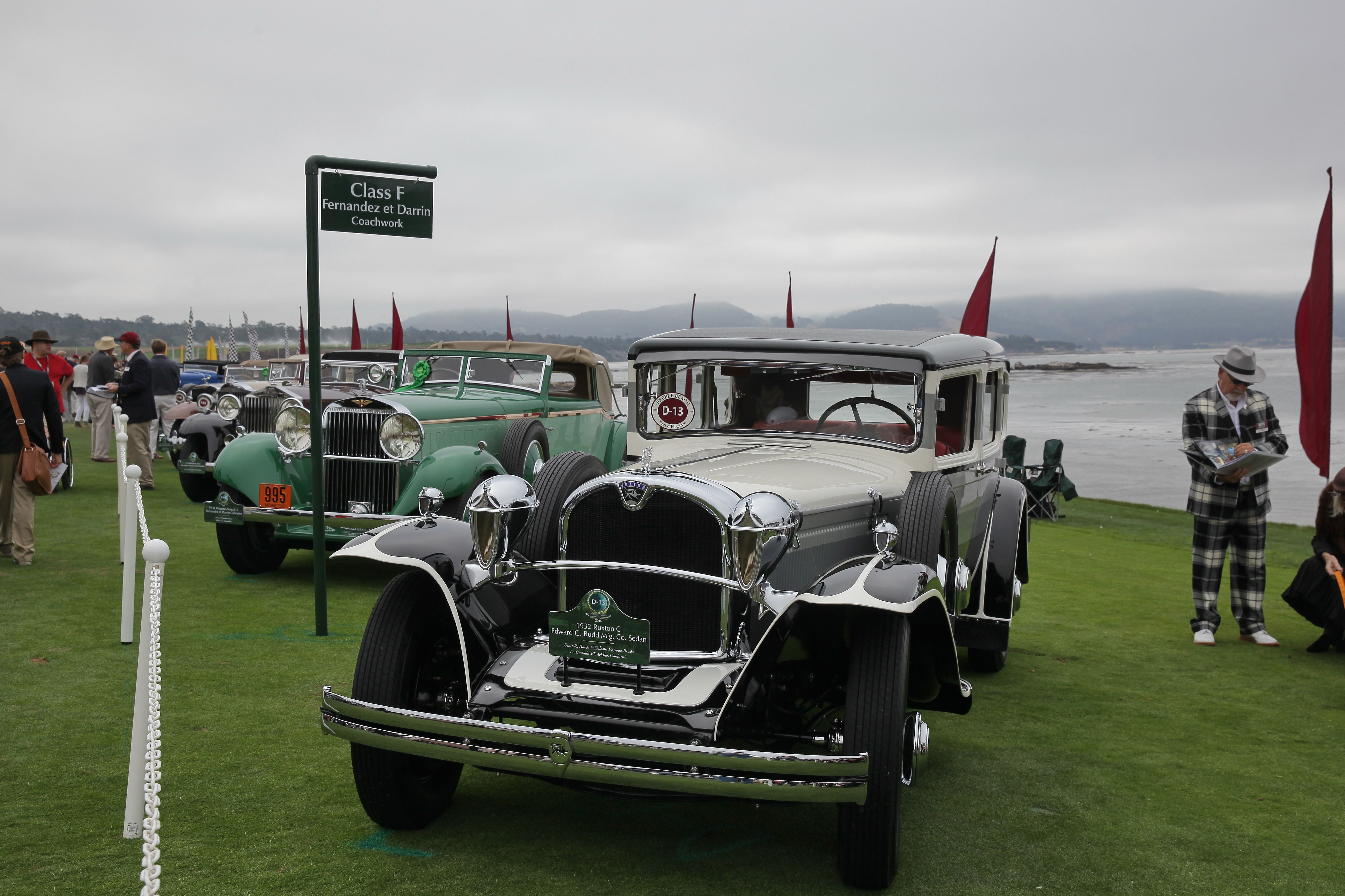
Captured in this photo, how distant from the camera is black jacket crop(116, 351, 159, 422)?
1173 cm

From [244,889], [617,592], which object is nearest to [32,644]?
[244,889]

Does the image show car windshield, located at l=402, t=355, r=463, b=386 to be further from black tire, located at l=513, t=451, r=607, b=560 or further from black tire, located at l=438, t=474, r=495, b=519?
black tire, located at l=513, t=451, r=607, b=560

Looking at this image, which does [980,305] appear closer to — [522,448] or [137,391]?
[522,448]

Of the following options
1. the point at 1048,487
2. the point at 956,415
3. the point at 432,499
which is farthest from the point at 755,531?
the point at 1048,487

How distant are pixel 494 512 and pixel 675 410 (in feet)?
5.86

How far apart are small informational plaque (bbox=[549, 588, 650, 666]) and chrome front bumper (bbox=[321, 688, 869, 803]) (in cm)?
31

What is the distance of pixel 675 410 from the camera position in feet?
18.0

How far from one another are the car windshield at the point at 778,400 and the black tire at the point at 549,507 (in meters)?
0.97

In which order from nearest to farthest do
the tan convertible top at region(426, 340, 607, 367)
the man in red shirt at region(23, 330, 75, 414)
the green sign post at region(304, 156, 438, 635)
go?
1. the green sign post at region(304, 156, 438, 635)
2. the tan convertible top at region(426, 340, 607, 367)
3. the man in red shirt at region(23, 330, 75, 414)

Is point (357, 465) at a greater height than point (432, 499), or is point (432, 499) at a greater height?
point (432, 499)

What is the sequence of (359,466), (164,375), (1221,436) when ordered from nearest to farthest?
(1221,436) < (359,466) < (164,375)

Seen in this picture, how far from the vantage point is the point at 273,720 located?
15.5 ft

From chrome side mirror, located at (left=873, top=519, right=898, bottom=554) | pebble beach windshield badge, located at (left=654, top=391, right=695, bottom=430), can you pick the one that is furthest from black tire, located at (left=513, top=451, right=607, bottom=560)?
chrome side mirror, located at (left=873, top=519, right=898, bottom=554)

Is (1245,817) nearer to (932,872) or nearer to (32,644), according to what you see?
(932,872)
